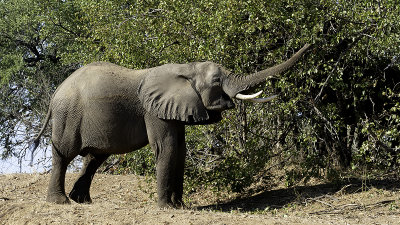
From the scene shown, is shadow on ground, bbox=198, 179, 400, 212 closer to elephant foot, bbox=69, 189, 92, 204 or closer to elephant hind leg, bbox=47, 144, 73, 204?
elephant foot, bbox=69, 189, 92, 204

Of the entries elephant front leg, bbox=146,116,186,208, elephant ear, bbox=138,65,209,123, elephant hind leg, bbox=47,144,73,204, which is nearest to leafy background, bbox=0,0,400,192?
elephant ear, bbox=138,65,209,123

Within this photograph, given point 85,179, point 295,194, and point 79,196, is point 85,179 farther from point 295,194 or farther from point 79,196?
point 295,194

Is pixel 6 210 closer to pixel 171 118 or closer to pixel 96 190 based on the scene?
pixel 171 118

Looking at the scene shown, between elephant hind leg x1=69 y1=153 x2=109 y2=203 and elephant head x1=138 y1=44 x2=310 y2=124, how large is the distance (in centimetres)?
181

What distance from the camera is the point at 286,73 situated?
40.7 feet

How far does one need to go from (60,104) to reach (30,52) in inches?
619

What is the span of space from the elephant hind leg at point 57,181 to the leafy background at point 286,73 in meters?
2.63

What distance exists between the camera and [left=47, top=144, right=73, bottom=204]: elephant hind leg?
1062 cm

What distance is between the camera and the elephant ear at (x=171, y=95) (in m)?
9.92

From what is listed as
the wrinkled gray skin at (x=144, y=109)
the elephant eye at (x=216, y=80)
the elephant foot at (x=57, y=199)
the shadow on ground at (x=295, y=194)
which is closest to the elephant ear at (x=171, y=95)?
the wrinkled gray skin at (x=144, y=109)

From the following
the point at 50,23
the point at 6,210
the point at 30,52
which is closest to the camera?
the point at 6,210

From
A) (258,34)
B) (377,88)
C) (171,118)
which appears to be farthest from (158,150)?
(377,88)

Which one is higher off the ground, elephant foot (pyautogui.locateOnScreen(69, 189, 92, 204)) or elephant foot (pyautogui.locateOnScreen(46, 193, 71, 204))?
elephant foot (pyautogui.locateOnScreen(46, 193, 71, 204))

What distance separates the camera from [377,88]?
14.4 m
